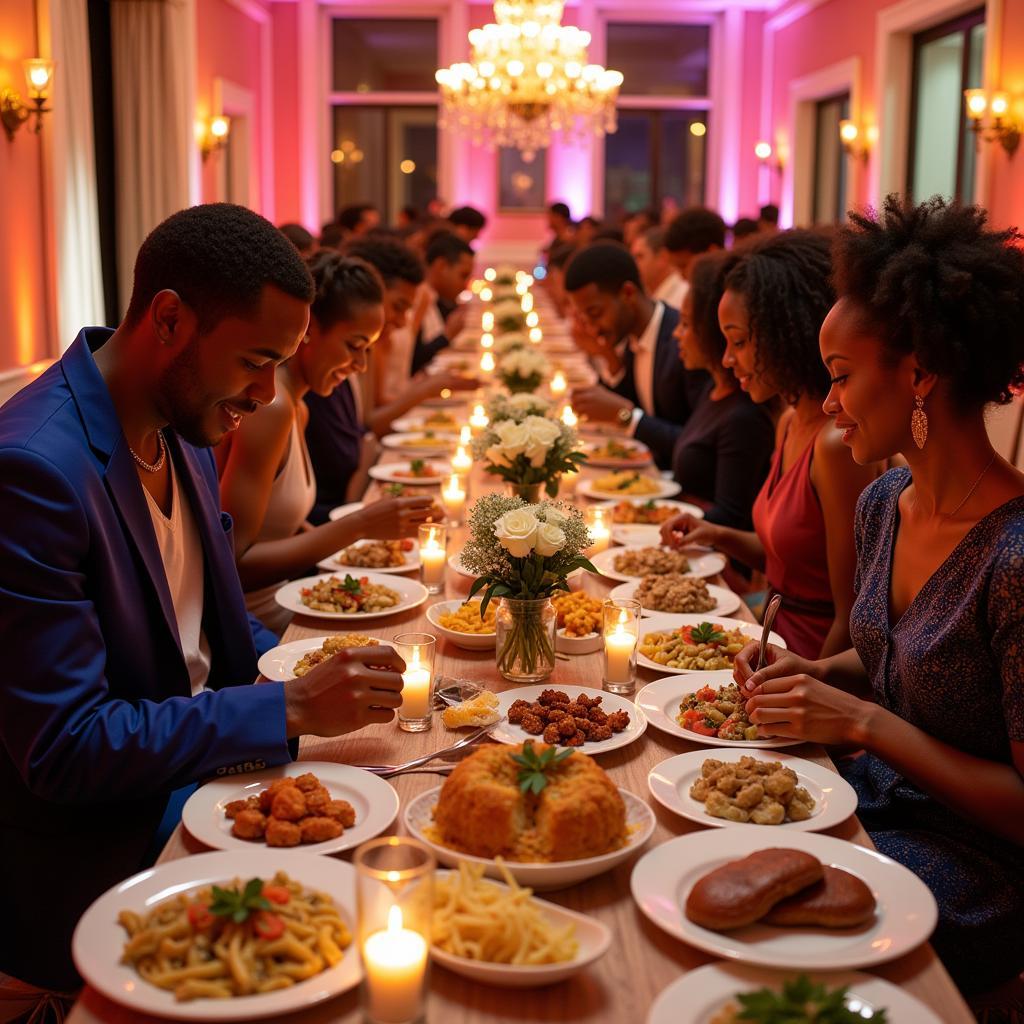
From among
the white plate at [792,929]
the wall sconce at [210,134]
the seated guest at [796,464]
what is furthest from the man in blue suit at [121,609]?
the wall sconce at [210,134]

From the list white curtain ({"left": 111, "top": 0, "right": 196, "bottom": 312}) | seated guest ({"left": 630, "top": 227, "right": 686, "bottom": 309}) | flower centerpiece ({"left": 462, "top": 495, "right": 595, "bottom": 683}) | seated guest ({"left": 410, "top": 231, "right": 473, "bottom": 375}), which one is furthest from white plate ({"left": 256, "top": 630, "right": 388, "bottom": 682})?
white curtain ({"left": 111, "top": 0, "right": 196, "bottom": 312})

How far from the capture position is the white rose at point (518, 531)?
2045mm

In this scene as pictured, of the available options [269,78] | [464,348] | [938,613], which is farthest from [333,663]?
[269,78]

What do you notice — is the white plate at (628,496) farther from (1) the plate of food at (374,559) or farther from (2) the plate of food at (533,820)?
(2) the plate of food at (533,820)

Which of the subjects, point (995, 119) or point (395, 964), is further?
point (995, 119)

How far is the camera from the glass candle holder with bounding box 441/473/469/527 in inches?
130

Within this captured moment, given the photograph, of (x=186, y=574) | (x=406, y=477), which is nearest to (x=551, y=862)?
(x=186, y=574)

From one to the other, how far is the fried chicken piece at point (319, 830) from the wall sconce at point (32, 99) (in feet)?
21.1

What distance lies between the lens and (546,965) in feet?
4.02

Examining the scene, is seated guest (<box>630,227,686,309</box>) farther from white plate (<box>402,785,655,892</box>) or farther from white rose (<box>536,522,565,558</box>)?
white plate (<box>402,785,655,892</box>)

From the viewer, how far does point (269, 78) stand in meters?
16.0

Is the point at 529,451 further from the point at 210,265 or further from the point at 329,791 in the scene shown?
the point at 329,791

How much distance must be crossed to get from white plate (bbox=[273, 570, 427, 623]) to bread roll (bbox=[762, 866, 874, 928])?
1.31 meters

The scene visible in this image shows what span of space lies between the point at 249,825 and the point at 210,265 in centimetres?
80
